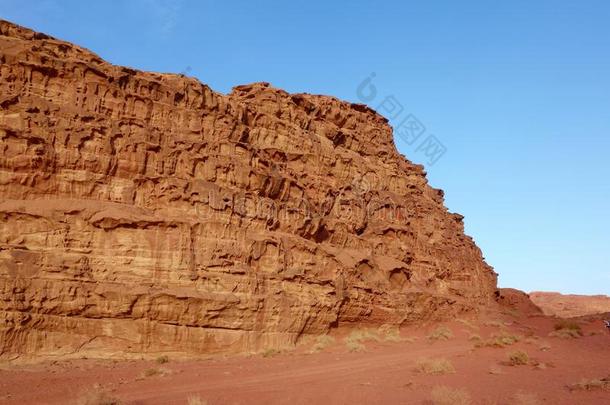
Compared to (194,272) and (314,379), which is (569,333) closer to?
(314,379)

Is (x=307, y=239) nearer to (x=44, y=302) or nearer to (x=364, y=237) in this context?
(x=364, y=237)

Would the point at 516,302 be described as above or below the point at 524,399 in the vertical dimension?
above

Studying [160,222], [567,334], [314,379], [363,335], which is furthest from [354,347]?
[567,334]

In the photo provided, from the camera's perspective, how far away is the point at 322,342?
24969 mm

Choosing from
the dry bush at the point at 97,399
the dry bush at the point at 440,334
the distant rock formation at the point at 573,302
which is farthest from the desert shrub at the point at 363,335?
the distant rock formation at the point at 573,302

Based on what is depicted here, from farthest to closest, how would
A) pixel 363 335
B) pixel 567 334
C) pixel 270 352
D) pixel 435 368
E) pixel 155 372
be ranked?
pixel 567 334 → pixel 363 335 → pixel 270 352 → pixel 155 372 → pixel 435 368

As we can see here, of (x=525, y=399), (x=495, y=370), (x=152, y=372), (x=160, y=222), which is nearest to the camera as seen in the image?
(x=525, y=399)

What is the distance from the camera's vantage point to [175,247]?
2094 centimetres

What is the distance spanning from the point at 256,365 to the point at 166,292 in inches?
189

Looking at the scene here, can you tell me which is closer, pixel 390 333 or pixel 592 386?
pixel 592 386

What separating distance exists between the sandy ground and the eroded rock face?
5.81 ft

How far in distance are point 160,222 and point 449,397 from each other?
563 inches

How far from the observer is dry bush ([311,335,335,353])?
947 inches

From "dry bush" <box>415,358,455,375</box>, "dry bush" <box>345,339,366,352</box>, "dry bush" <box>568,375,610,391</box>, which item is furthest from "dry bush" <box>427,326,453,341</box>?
"dry bush" <box>568,375,610,391</box>
